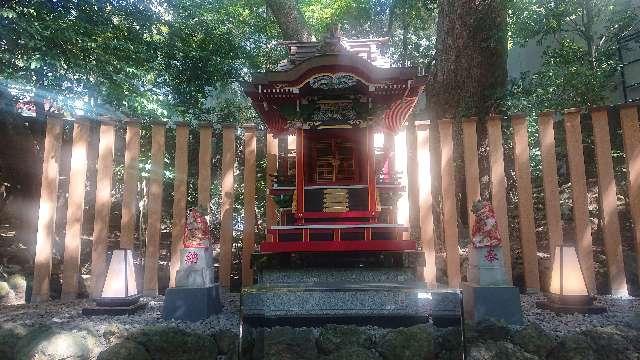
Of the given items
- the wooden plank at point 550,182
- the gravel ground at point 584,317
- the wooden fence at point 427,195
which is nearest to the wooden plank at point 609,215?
the wooden fence at point 427,195

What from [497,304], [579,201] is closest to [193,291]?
[497,304]

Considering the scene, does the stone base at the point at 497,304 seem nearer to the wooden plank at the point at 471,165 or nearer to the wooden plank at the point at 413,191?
the wooden plank at the point at 471,165

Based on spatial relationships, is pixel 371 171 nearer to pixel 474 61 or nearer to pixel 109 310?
pixel 474 61

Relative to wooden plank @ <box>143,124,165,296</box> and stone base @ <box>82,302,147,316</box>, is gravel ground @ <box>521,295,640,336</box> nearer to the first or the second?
stone base @ <box>82,302,147,316</box>

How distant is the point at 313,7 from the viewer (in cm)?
1648

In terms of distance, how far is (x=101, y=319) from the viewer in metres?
4.36

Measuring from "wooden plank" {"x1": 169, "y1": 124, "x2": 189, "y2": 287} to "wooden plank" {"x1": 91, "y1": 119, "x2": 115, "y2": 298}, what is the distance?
2.93 feet

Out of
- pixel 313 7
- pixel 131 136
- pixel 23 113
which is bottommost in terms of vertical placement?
pixel 131 136

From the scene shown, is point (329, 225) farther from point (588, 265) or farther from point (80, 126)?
point (80, 126)

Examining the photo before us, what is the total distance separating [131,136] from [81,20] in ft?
13.1

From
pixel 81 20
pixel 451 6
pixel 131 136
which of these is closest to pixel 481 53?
pixel 451 6

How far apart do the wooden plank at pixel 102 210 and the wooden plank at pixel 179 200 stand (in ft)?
2.93

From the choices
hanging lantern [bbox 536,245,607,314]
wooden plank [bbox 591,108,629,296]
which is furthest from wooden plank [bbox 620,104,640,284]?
hanging lantern [bbox 536,245,607,314]

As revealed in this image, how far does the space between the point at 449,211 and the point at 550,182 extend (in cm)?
138
